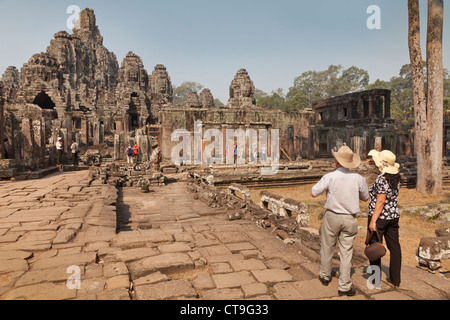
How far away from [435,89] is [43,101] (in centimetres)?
3610

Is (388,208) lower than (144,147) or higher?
lower

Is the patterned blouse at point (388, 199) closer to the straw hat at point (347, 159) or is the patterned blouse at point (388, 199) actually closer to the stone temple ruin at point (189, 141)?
the straw hat at point (347, 159)

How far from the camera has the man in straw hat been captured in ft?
9.13

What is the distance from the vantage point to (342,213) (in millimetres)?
2844

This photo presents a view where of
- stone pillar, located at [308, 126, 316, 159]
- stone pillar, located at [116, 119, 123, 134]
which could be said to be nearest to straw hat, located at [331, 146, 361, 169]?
stone pillar, located at [308, 126, 316, 159]

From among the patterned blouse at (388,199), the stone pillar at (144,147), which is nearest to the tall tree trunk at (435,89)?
the patterned blouse at (388,199)

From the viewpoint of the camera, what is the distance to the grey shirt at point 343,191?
2830 mm

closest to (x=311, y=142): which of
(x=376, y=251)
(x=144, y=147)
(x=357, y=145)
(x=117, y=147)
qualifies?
(x=357, y=145)

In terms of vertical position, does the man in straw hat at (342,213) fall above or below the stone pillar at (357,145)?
below

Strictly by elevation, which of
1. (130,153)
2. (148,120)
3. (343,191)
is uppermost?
(148,120)

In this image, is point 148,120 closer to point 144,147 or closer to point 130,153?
point 144,147

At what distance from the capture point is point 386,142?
82.0ft

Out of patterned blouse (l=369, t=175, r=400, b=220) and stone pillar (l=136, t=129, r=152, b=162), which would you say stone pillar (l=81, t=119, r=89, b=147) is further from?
patterned blouse (l=369, t=175, r=400, b=220)
